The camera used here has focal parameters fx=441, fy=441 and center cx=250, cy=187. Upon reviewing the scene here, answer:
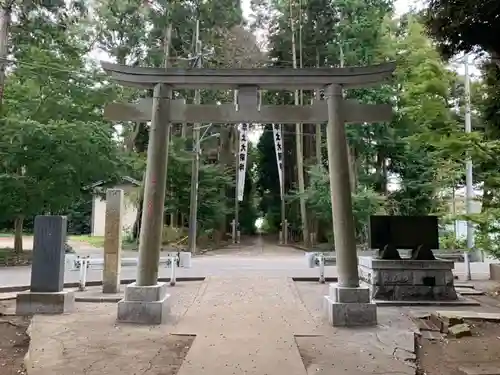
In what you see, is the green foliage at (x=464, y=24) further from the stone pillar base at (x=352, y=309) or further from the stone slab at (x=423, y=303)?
the stone slab at (x=423, y=303)

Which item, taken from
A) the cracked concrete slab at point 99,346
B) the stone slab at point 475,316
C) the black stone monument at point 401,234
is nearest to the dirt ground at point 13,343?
the cracked concrete slab at point 99,346

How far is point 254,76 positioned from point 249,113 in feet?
1.93

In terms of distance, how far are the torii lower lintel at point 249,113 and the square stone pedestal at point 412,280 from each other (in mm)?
3258

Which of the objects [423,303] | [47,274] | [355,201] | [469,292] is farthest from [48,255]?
[355,201]

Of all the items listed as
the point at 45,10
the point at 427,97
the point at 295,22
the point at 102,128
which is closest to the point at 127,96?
the point at 102,128

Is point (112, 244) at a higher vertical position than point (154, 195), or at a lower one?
lower

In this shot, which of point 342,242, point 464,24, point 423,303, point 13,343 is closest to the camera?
point 464,24

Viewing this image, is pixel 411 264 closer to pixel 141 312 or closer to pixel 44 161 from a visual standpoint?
pixel 141 312

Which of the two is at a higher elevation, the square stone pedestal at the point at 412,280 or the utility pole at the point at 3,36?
the utility pole at the point at 3,36

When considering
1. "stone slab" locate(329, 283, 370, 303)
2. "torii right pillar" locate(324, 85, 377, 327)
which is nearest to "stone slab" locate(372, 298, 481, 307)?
"torii right pillar" locate(324, 85, 377, 327)

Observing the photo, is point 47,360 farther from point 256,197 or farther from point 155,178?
point 256,197

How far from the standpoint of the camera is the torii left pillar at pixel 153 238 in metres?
6.56

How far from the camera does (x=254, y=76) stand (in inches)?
277

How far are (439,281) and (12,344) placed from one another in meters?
7.59
